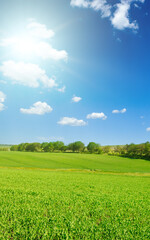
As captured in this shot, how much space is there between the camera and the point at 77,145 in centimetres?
15988

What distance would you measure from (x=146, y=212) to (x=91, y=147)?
494 ft

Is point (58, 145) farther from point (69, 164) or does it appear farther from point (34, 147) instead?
point (69, 164)

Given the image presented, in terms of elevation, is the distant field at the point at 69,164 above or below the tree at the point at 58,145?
below

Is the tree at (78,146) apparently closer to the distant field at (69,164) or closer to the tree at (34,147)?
the tree at (34,147)

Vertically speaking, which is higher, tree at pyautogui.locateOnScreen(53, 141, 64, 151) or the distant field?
tree at pyautogui.locateOnScreen(53, 141, 64, 151)

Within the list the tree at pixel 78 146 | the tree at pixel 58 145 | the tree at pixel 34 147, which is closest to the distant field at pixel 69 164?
the tree at pixel 78 146

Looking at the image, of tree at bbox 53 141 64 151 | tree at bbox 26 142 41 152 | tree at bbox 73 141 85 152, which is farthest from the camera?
tree at bbox 26 142 41 152

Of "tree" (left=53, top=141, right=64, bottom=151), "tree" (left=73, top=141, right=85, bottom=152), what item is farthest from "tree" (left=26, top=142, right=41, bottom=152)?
"tree" (left=73, top=141, right=85, bottom=152)

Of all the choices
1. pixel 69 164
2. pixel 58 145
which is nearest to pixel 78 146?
pixel 58 145

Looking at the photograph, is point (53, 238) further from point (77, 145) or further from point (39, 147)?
point (39, 147)

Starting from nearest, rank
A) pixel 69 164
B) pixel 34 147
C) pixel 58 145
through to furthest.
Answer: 1. pixel 69 164
2. pixel 58 145
3. pixel 34 147

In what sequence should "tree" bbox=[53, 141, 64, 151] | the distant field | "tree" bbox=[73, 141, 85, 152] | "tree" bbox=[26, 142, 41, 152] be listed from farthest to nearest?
1. "tree" bbox=[26, 142, 41, 152]
2. "tree" bbox=[53, 141, 64, 151]
3. "tree" bbox=[73, 141, 85, 152]
4. the distant field

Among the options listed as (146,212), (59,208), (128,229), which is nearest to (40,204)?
(59,208)

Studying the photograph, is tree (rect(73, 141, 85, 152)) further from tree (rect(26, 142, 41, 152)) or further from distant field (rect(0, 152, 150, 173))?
distant field (rect(0, 152, 150, 173))
